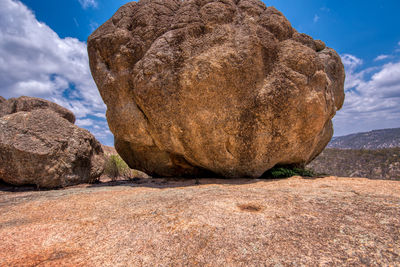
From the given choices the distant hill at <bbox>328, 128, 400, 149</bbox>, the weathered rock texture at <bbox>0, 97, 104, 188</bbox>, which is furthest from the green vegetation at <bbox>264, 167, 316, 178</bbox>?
the distant hill at <bbox>328, 128, 400, 149</bbox>

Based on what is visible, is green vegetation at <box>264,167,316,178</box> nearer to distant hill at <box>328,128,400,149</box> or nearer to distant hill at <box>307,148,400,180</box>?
distant hill at <box>307,148,400,180</box>

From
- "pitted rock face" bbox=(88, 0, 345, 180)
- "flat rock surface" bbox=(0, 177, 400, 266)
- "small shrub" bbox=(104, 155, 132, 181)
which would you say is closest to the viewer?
"flat rock surface" bbox=(0, 177, 400, 266)

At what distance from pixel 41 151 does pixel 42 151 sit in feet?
0.07

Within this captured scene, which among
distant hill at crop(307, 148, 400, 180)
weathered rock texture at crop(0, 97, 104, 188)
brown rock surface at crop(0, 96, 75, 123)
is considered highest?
brown rock surface at crop(0, 96, 75, 123)

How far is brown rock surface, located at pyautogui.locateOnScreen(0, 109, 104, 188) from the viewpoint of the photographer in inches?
207

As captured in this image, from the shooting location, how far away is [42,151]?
5.36m

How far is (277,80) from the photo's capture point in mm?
5305

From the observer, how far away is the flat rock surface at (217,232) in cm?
168

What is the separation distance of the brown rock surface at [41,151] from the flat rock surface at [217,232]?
255cm

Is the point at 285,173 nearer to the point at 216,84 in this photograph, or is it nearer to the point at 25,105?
the point at 216,84

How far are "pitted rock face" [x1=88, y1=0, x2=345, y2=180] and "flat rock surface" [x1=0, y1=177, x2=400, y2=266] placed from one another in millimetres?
2421

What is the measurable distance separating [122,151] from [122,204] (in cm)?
461

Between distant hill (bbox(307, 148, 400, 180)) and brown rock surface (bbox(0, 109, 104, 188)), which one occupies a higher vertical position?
brown rock surface (bbox(0, 109, 104, 188))

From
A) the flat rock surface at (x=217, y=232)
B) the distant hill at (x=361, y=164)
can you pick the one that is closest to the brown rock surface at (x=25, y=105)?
the flat rock surface at (x=217, y=232)
